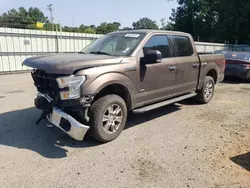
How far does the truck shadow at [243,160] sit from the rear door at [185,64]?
6.90 ft

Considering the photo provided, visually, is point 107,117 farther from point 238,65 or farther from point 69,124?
point 238,65

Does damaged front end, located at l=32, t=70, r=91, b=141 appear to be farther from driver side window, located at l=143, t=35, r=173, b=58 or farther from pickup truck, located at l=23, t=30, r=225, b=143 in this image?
driver side window, located at l=143, t=35, r=173, b=58

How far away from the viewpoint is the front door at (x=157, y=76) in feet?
14.2

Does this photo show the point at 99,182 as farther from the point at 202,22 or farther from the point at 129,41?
the point at 202,22

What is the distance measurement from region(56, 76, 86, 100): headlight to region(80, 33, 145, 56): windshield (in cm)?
119

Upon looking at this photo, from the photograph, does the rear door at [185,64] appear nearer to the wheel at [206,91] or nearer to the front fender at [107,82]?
the wheel at [206,91]

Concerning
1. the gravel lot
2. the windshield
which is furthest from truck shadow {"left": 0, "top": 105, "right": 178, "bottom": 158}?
the windshield

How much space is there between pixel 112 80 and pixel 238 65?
7.93 meters

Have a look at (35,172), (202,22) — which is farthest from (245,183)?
(202,22)

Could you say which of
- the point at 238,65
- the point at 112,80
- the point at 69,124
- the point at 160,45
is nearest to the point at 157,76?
the point at 160,45

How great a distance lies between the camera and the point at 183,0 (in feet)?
146

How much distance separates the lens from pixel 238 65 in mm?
9656

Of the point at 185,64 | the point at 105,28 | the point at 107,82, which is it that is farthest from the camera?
the point at 105,28

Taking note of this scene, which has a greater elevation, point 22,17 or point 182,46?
point 22,17
